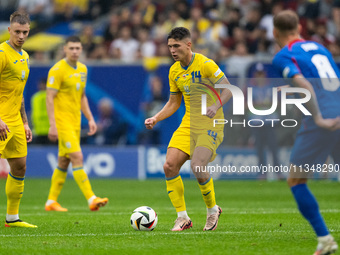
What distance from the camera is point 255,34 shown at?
19.8 metres

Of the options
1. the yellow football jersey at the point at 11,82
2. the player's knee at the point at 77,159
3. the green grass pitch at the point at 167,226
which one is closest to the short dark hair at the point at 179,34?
the yellow football jersey at the point at 11,82

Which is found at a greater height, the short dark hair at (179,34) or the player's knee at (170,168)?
the short dark hair at (179,34)

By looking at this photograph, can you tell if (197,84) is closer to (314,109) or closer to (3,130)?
(3,130)

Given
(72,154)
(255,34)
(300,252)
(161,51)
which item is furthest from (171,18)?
(300,252)

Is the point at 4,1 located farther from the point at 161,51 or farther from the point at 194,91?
the point at 194,91

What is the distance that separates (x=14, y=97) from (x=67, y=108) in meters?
3.03

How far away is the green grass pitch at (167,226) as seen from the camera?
271 inches

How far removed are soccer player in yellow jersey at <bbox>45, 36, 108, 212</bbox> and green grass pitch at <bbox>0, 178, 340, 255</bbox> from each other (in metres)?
0.59

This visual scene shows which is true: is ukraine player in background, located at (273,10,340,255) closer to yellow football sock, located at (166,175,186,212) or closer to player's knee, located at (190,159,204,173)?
player's knee, located at (190,159,204,173)

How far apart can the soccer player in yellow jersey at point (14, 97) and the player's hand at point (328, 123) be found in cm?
396

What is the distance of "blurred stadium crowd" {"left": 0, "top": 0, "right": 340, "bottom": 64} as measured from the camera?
19234 millimetres

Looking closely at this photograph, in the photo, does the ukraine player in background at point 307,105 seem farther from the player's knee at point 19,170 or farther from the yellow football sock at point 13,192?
the yellow football sock at point 13,192

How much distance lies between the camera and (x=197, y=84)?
28.3 ft

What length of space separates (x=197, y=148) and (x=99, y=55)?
12925mm
